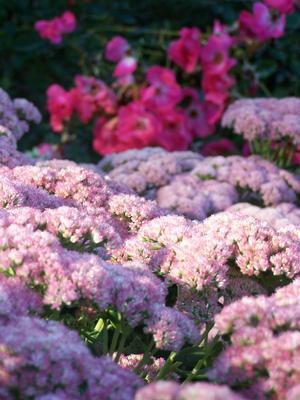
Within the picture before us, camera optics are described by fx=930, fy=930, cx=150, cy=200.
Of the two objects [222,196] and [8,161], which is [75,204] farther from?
[222,196]

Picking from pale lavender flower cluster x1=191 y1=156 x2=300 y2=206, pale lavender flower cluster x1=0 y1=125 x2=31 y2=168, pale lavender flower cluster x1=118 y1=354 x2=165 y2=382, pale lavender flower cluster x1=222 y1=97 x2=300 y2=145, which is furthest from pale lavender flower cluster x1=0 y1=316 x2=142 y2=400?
pale lavender flower cluster x1=222 y1=97 x2=300 y2=145

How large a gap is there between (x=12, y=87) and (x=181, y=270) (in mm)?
4866

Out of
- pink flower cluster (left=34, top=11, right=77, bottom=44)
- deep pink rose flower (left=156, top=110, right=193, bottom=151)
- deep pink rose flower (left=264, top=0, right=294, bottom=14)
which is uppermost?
deep pink rose flower (left=264, top=0, right=294, bottom=14)

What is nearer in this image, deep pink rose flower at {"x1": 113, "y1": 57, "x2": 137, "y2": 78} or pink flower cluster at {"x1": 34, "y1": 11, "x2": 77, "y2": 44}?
deep pink rose flower at {"x1": 113, "y1": 57, "x2": 137, "y2": 78}

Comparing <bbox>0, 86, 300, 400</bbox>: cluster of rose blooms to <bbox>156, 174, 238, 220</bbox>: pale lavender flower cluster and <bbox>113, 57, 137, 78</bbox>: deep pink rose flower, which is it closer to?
<bbox>156, 174, 238, 220</bbox>: pale lavender flower cluster

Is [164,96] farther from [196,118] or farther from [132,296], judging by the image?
[132,296]

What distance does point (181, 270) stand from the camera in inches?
90.2

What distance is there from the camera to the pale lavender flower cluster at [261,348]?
1.76 meters

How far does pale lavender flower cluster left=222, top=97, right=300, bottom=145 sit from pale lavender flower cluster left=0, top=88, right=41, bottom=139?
1070 millimetres

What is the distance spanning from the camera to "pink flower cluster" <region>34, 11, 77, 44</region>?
21.1ft

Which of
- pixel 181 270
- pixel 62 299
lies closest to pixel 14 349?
pixel 62 299

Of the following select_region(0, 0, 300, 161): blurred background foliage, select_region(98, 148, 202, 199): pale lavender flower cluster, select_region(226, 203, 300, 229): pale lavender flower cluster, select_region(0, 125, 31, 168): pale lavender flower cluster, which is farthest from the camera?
select_region(0, 0, 300, 161): blurred background foliage

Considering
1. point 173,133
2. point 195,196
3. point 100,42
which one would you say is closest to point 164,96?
point 173,133

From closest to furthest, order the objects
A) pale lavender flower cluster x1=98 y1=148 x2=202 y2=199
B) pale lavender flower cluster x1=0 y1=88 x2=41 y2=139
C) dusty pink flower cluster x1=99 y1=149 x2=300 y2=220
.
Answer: pale lavender flower cluster x1=0 y1=88 x2=41 y2=139, dusty pink flower cluster x1=99 y1=149 x2=300 y2=220, pale lavender flower cluster x1=98 y1=148 x2=202 y2=199
